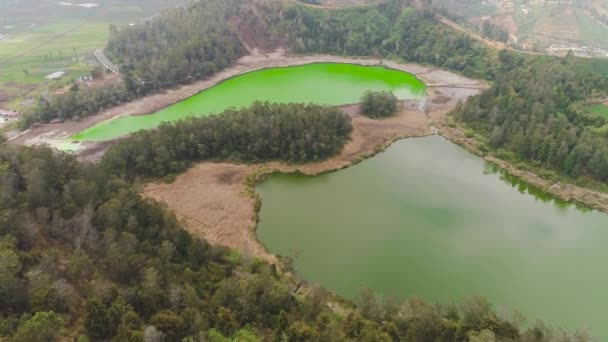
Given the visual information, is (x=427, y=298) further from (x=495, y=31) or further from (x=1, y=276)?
(x=495, y=31)

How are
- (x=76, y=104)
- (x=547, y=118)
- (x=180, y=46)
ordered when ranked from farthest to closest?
(x=180, y=46), (x=76, y=104), (x=547, y=118)

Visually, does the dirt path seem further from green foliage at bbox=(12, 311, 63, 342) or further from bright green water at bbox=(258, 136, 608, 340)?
green foliage at bbox=(12, 311, 63, 342)

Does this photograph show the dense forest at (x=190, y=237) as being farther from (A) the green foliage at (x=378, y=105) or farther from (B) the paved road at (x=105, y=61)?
(B) the paved road at (x=105, y=61)

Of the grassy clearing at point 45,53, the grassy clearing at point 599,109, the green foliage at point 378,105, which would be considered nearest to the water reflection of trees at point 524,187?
the green foliage at point 378,105

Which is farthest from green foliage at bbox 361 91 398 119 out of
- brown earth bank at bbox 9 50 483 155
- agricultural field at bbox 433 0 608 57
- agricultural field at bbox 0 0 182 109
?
agricultural field at bbox 0 0 182 109

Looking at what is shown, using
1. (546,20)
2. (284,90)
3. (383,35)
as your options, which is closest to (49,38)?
(284,90)

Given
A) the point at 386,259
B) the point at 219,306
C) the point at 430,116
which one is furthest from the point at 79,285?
the point at 430,116

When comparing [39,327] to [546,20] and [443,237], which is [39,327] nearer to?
[443,237]
